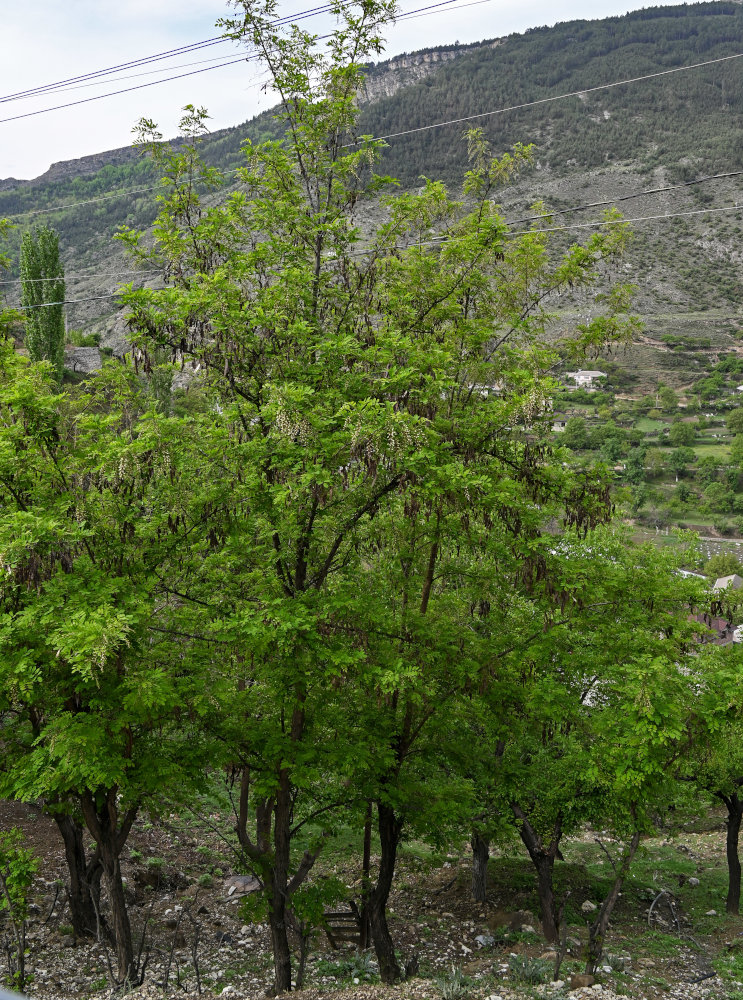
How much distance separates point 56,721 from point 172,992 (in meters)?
4.71

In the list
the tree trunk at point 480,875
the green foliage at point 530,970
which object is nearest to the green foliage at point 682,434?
the tree trunk at point 480,875

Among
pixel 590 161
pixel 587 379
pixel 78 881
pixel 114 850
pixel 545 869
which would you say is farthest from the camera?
pixel 590 161

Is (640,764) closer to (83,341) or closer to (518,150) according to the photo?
(518,150)

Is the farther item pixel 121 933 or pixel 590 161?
pixel 590 161

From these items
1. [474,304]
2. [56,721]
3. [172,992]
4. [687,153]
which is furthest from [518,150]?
[687,153]

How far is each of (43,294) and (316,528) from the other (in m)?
34.8

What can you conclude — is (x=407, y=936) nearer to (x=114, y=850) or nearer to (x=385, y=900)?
(x=385, y=900)

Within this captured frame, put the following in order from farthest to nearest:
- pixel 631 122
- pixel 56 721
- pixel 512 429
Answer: pixel 631 122, pixel 512 429, pixel 56 721

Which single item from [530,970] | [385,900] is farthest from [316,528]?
[530,970]

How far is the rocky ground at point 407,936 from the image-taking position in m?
9.20

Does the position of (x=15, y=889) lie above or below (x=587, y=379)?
above

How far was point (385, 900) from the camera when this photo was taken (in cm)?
949

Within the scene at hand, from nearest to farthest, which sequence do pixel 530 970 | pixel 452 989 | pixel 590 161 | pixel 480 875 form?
pixel 452 989, pixel 530 970, pixel 480 875, pixel 590 161

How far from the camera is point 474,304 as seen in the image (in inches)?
381
